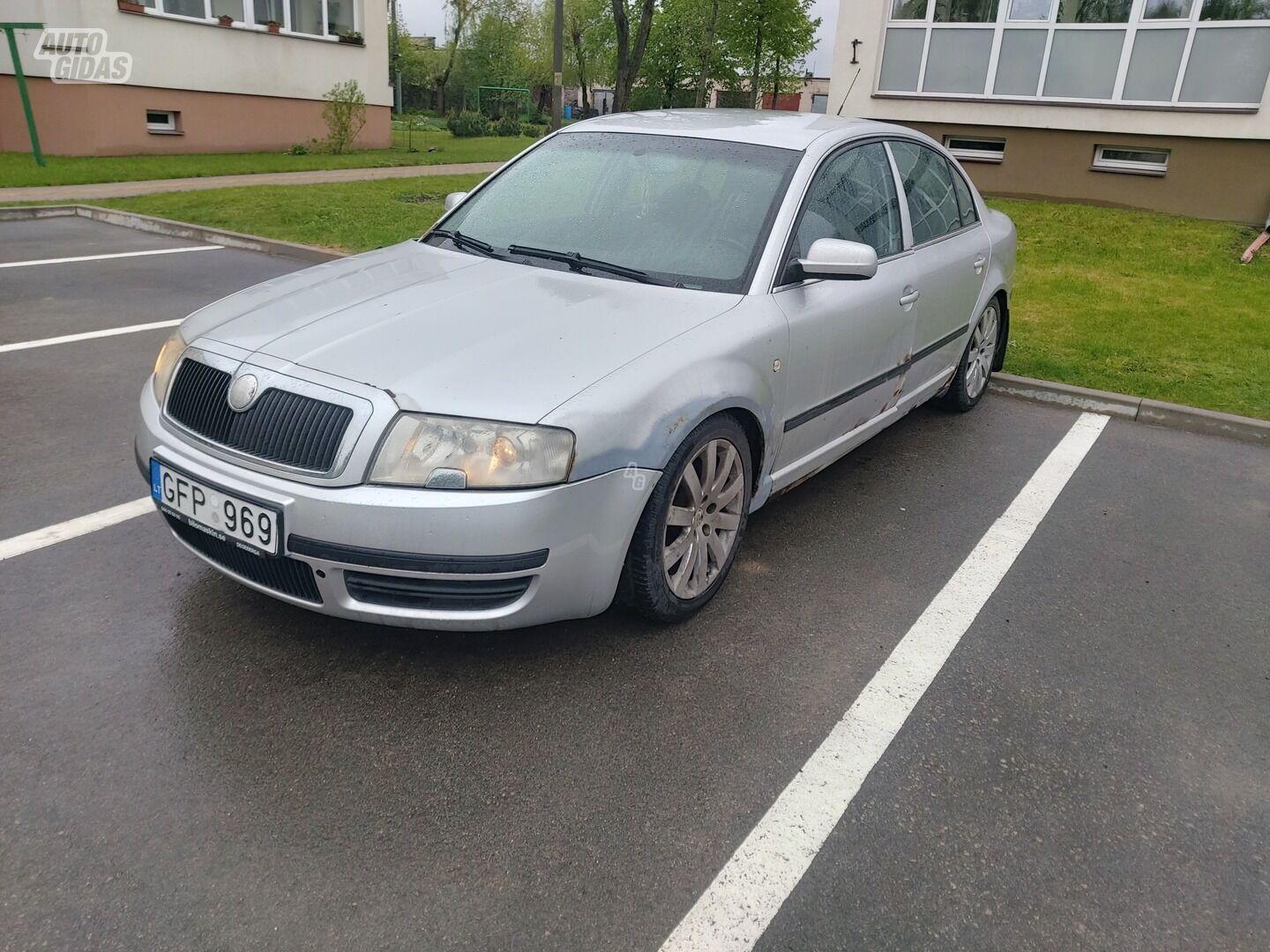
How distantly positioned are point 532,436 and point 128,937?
1.46m

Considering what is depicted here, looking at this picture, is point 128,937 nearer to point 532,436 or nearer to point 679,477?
point 532,436

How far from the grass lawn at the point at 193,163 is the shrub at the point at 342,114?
0.31 meters

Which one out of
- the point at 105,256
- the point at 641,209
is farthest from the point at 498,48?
the point at 641,209

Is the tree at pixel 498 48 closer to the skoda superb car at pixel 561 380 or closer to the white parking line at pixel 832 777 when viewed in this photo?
the skoda superb car at pixel 561 380

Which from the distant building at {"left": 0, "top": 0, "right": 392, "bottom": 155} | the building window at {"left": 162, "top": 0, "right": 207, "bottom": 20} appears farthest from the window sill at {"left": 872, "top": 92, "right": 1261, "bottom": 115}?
the building window at {"left": 162, "top": 0, "right": 207, "bottom": 20}

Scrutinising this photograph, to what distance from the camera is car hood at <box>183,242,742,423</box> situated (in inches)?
107

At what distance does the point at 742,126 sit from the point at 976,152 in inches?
497

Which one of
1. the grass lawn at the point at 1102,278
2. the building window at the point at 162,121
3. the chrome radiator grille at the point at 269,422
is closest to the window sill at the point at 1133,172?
the grass lawn at the point at 1102,278

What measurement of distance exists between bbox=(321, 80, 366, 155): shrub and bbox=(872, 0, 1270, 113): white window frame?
11.0m

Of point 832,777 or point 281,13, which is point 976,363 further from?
point 281,13

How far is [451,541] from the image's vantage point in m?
2.58

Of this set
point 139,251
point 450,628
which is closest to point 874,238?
point 450,628

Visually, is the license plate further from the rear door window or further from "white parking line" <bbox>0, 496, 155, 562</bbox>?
the rear door window

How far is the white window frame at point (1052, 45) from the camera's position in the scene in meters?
12.9
